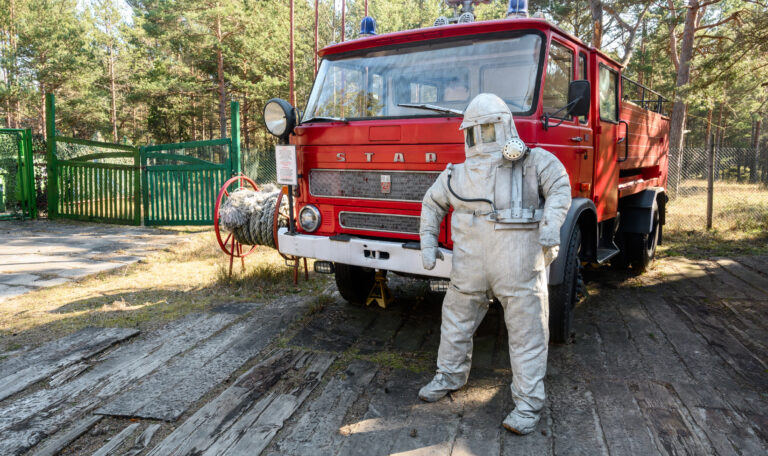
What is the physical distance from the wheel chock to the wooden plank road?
4.5 inches

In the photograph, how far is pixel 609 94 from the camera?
17.4 ft

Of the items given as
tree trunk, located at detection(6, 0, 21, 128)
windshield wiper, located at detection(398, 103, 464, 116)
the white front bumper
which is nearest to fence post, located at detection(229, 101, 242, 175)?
the white front bumper

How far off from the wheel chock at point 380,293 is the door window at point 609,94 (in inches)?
98.5

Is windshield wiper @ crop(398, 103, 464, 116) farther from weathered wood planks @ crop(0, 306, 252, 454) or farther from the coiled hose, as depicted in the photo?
weathered wood planks @ crop(0, 306, 252, 454)

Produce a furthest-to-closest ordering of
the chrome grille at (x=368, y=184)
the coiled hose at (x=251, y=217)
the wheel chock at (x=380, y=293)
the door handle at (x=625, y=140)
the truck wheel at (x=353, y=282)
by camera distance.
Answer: the coiled hose at (x=251, y=217)
the door handle at (x=625, y=140)
the truck wheel at (x=353, y=282)
the wheel chock at (x=380, y=293)
the chrome grille at (x=368, y=184)

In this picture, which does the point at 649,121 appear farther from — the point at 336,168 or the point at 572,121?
the point at 336,168

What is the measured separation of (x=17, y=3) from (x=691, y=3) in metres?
35.3

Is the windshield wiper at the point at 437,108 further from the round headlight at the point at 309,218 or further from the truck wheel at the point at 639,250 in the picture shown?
the truck wheel at the point at 639,250

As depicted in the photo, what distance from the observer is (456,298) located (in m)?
3.34

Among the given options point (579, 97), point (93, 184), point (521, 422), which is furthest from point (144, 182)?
point (521, 422)

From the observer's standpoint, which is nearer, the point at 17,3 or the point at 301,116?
the point at 301,116

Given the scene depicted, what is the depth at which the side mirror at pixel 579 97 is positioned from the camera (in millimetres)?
3826

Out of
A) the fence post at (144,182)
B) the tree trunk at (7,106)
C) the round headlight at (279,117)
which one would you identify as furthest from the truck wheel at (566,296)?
the tree trunk at (7,106)

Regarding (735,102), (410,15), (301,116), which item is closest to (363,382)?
(301,116)
